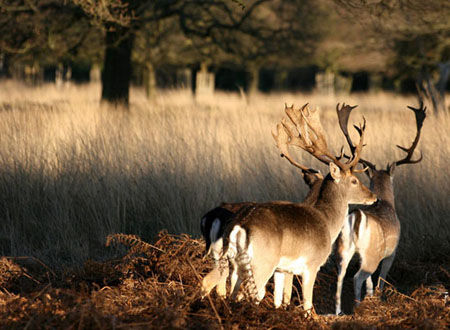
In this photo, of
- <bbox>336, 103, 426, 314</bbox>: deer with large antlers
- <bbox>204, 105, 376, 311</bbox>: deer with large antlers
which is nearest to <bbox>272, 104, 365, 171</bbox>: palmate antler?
<bbox>204, 105, 376, 311</bbox>: deer with large antlers

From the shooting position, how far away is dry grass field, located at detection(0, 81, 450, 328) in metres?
4.23

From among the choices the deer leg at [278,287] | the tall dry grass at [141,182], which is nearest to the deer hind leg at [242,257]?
the deer leg at [278,287]

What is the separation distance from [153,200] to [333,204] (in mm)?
2705

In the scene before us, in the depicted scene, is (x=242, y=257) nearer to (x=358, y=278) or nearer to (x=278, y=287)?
(x=278, y=287)

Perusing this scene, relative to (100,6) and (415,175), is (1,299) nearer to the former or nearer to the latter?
(415,175)

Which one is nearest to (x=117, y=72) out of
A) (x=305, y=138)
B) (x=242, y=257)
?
(x=305, y=138)

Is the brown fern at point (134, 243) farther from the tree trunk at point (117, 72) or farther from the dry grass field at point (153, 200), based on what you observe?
the tree trunk at point (117, 72)

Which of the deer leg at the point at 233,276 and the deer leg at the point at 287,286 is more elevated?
the deer leg at the point at 233,276

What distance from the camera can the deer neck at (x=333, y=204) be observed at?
443 cm

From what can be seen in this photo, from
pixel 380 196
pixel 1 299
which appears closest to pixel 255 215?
pixel 1 299

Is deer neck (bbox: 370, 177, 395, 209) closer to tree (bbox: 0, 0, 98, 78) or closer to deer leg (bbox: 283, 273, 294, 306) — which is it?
deer leg (bbox: 283, 273, 294, 306)

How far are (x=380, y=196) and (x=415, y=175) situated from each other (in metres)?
1.76

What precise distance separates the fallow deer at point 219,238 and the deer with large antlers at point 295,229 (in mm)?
57

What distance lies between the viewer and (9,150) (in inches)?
292
